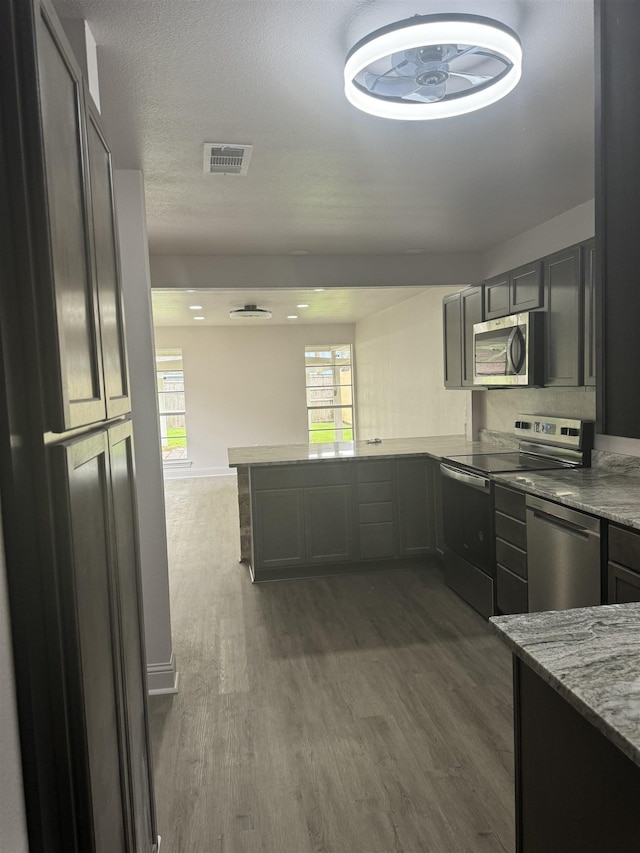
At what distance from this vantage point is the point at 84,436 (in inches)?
41.9

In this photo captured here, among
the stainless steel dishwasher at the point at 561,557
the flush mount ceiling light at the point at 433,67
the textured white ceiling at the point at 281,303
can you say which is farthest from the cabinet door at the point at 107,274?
the textured white ceiling at the point at 281,303

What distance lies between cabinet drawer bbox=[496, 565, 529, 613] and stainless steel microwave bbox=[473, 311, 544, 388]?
1.19 metres

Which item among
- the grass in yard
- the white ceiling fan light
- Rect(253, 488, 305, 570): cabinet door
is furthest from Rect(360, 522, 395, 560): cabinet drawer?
the grass in yard

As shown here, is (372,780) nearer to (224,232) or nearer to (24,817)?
(24,817)

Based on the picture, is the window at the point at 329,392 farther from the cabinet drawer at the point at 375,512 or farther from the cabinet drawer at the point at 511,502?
the cabinet drawer at the point at 511,502

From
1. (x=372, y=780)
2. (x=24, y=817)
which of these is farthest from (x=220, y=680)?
(x=24, y=817)

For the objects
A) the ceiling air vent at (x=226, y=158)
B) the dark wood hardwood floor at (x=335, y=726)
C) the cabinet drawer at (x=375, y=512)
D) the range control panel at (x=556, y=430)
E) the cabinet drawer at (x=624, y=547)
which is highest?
the ceiling air vent at (x=226, y=158)

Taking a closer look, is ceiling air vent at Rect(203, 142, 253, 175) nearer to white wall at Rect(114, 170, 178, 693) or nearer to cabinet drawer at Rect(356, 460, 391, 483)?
white wall at Rect(114, 170, 178, 693)

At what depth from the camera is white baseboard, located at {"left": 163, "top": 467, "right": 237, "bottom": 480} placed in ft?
31.6

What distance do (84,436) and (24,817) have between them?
59 centimetres

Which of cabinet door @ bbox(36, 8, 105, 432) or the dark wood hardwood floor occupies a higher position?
cabinet door @ bbox(36, 8, 105, 432)

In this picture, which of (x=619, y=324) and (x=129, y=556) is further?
(x=129, y=556)

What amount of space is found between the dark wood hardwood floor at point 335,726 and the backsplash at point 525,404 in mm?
1460

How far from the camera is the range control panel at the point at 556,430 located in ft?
11.6
